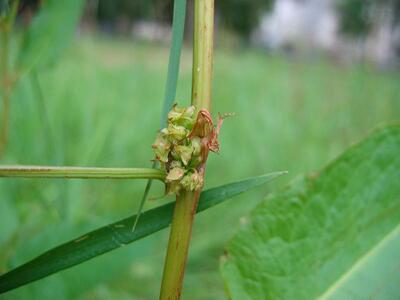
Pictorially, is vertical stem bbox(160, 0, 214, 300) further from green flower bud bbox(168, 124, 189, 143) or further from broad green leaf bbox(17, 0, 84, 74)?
broad green leaf bbox(17, 0, 84, 74)

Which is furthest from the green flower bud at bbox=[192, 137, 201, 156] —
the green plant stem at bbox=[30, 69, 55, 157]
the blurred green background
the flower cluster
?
the green plant stem at bbox=[30, 69, 55, 157]

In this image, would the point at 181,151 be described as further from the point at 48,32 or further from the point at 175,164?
the point at 48,32

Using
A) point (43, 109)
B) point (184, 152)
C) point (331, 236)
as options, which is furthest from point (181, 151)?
point (43, 109)

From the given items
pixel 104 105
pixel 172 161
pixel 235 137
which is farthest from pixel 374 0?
pixel 172 161

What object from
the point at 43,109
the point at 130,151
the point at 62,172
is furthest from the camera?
the point at 130,151

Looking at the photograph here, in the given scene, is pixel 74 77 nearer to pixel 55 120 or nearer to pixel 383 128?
pixel 55 120

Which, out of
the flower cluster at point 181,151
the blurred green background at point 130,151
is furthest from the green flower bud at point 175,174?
the blurred green background at point 130,151
